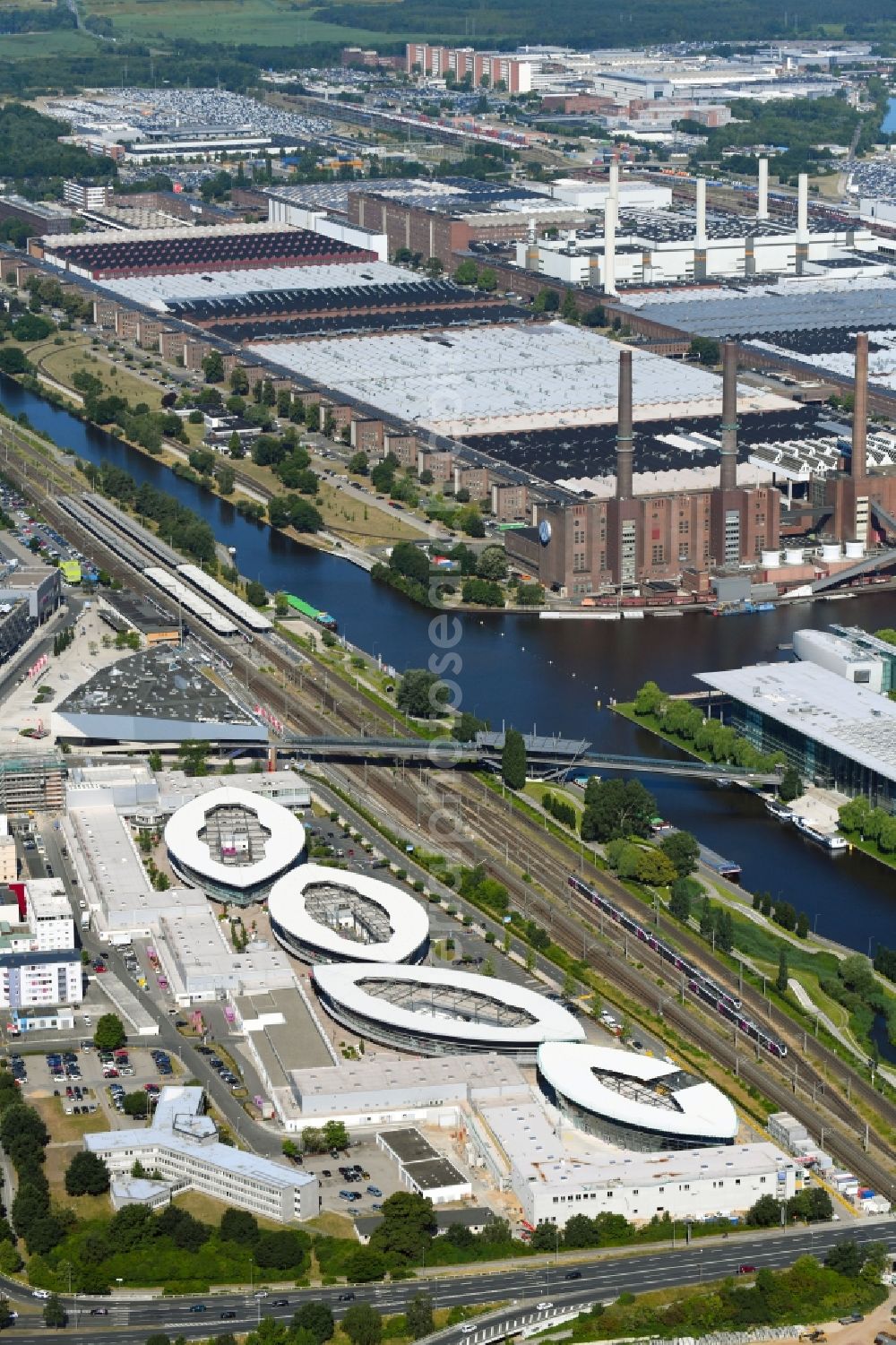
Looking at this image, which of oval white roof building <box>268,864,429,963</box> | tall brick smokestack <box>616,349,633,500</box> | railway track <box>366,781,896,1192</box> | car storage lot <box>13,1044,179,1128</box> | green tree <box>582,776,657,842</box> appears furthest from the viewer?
tall brick smokestack <box>616,349,633,500</box>

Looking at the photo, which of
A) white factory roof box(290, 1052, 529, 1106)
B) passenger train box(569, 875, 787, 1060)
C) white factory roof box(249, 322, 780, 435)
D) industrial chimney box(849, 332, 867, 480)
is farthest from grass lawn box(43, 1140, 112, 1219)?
white factory roof box(249, 322, 780, 435)

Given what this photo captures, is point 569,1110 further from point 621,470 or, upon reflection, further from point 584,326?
point 584,326

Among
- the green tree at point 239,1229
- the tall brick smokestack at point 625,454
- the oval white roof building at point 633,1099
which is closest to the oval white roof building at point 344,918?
the oval white roof building at point 633,1099

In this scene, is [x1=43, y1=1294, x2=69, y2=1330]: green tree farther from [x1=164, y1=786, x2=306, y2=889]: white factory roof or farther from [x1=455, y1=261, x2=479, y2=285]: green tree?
[x1=455, y1=261, x2=479, y2=285]: green tree

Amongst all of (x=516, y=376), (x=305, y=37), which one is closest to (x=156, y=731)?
(x=516, y=376)

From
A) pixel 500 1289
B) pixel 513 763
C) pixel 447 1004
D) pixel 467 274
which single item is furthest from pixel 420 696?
A: pixel 467 274

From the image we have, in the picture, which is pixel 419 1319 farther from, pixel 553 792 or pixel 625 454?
pixel 625 454

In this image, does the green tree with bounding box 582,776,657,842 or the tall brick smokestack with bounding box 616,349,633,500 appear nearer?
the green tree with bounding box 582,776,657,842
